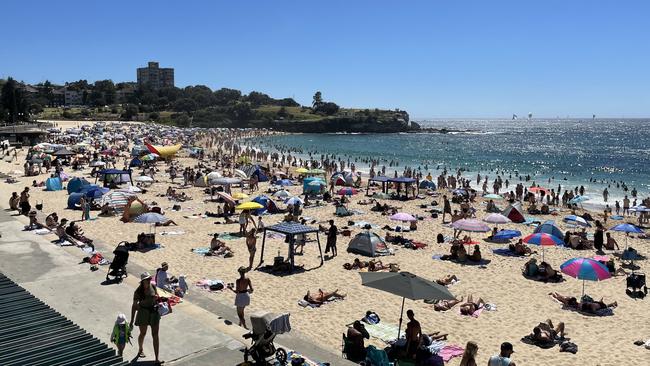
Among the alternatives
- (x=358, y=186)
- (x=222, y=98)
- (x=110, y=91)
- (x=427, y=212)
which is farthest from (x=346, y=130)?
(x=427, y=212)

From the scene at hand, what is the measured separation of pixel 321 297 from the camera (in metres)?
11.8

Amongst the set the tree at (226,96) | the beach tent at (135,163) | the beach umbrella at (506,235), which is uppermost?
the tree at (226,96)

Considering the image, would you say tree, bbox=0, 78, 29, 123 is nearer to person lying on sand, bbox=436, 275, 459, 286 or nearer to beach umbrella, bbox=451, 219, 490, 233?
A: beach umbrella, bbox=451, 219, 490, 233

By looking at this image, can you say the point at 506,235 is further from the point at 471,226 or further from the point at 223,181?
the point at 223,181

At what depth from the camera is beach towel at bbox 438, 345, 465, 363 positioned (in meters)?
9.20

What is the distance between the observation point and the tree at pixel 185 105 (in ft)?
476

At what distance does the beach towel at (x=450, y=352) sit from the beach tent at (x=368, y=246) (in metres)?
6.72

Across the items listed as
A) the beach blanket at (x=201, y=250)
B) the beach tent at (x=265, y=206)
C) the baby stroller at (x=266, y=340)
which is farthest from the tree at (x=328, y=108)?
the baby stroller at (x=266, y=340)

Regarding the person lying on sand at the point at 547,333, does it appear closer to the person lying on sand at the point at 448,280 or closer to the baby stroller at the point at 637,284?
the person lying on sand at the point at 448,280

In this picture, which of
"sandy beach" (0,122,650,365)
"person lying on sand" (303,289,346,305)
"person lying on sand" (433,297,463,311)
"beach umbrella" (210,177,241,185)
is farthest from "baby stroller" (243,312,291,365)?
"beach umbrella" (210,177,241,185)

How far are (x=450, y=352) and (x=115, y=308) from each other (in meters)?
6.07

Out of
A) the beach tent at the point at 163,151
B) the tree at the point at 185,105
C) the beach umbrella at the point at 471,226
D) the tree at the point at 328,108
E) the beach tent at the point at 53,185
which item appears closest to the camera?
the beach umbrella at the point at 471,226

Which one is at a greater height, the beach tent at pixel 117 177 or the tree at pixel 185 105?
the tree at pixel 185 105

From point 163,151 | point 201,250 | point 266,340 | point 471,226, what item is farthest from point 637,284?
point 163,151
